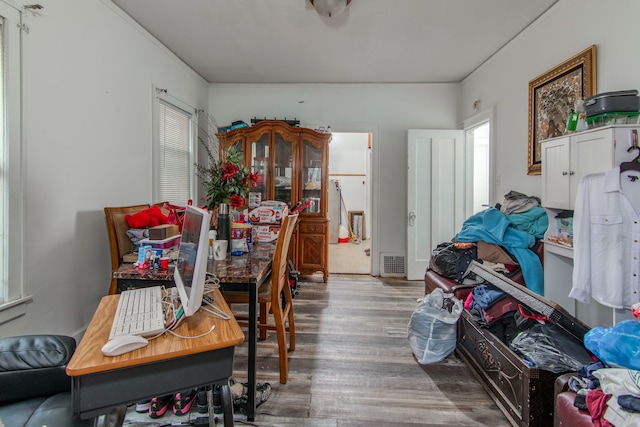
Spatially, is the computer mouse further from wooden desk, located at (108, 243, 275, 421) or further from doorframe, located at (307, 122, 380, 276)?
doorframe, located at (307, 122, 380, 276)

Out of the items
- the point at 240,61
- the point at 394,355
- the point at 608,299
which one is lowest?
the point at 394,355

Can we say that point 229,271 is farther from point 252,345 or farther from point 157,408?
point 157,408

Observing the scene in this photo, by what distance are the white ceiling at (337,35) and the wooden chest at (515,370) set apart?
2311 mm

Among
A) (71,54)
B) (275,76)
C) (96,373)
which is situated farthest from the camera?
(275,76)

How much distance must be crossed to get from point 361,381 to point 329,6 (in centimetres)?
274

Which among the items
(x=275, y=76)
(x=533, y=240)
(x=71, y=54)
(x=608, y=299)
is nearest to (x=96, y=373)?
(x=608, y=299)

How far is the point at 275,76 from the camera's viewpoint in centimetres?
447

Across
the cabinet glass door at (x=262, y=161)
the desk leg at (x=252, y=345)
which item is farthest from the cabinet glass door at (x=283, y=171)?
the desk leg at (x=252, y=345)

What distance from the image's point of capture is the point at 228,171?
2209 mm

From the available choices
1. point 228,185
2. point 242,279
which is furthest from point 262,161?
point 242,279

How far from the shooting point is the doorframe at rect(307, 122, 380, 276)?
4.76 metres

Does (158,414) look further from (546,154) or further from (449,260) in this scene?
(546,154)

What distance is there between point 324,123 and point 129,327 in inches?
163

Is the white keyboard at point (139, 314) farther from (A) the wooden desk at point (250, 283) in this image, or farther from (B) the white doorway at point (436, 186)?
(B) the white doorway at point (436, 186)
